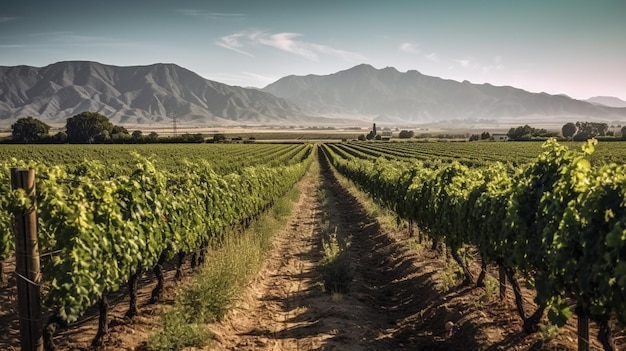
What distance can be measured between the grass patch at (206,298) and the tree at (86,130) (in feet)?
343

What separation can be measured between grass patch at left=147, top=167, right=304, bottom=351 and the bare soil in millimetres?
285

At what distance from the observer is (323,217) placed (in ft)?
73.3

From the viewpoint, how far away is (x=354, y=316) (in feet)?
31.1

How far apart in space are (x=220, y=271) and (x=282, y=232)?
29.0ft

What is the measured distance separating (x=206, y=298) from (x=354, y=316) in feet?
9.75

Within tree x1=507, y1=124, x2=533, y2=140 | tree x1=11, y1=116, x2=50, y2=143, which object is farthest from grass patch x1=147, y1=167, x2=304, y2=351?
tree x1=507, y1=124, x2=533, y2=140

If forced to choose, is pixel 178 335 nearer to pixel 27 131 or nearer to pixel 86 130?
pixel 86 130

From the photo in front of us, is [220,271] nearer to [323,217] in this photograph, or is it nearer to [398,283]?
[398,283]

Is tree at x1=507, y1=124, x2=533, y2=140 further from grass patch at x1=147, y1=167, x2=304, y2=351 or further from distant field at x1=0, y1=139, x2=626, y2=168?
grass patch at x1=147, y1=167, x2=304, y2=351

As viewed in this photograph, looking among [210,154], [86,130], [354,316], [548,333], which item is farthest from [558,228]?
[86,130]

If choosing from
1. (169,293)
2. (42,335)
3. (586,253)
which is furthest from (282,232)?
(586,253)

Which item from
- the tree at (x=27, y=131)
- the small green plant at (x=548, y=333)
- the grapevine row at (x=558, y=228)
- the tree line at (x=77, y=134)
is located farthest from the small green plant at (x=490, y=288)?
the tree at (x=27, y=131)

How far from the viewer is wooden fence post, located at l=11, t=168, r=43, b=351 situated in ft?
19.0

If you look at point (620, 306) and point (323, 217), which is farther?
point (323, 217)
